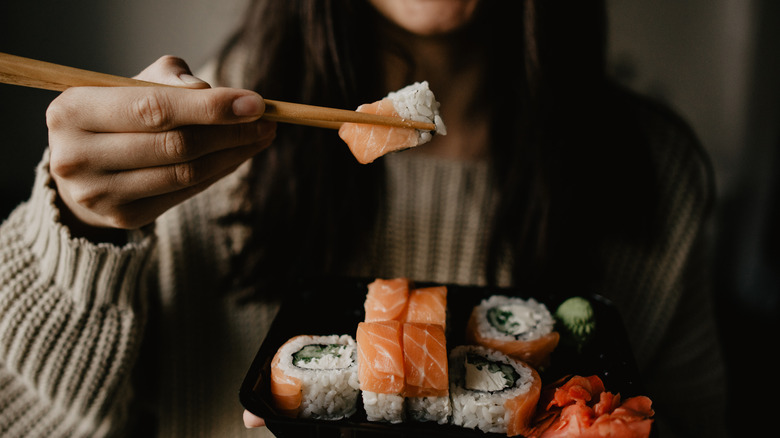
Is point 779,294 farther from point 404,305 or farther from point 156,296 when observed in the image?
point 156,296

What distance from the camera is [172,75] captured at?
0.85 m

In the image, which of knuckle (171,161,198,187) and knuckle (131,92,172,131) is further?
knuckle (171,161,198,187)

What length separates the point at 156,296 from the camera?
4.80 ft

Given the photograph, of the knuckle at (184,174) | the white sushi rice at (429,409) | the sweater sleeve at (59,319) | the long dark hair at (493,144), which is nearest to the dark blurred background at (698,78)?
the long dark hair at (493,144)

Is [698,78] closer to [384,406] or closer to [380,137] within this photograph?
[380,137]

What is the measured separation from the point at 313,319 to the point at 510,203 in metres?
0.76

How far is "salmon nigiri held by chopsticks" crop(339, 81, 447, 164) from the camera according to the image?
2.95ft

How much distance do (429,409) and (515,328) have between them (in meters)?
0.29

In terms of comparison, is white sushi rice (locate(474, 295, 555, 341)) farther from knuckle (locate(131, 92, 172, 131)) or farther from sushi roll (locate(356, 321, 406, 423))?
knuckle (locate(131, 92, 172, 131))

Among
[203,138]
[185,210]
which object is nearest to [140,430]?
[185,210]

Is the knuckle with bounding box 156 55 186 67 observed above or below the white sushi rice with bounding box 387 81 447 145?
above

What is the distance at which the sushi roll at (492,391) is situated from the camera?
0.85 meters

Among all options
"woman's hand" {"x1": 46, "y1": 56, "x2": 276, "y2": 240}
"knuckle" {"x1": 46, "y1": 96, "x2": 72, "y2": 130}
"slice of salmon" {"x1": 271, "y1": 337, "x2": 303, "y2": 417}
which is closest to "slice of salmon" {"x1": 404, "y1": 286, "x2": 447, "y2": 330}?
"slice of salmon" {"x1": 271, "y1": 337, "x2": 303, "y2": 417}

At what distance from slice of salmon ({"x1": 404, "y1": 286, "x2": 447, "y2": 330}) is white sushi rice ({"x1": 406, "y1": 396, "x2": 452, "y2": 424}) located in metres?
0.16
